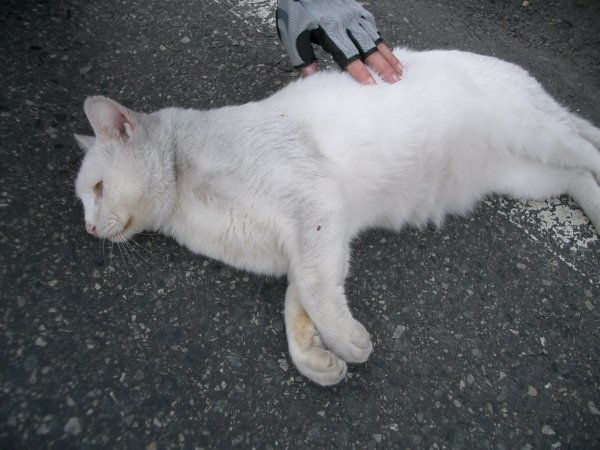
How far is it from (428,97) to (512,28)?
2.06m

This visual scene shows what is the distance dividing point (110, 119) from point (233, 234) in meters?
0.84

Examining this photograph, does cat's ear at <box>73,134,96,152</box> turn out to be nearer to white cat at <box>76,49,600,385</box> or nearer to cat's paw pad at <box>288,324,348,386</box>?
white cat at <box>76,49,600,385</box>

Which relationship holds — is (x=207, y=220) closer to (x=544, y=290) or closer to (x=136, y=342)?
(x=136, y=342)

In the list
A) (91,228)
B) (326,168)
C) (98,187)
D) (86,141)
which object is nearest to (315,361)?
(326,168)

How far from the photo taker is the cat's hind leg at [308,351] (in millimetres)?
1848

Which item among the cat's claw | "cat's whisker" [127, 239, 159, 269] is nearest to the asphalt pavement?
"cat's whisker" [127, 239, 159, 269]

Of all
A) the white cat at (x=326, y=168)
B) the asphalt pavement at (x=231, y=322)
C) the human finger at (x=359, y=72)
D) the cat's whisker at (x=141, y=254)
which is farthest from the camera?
the human finger at (x=359, y=72)

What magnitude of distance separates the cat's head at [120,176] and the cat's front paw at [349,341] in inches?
41.5

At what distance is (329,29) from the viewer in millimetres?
2604

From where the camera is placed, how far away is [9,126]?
8.11ft

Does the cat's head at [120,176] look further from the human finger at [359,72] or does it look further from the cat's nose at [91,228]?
the human finger at [359,72]

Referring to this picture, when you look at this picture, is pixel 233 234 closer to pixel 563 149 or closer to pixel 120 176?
pixel 120 176

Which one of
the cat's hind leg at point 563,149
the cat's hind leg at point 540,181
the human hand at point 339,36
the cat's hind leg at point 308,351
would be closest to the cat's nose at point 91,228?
the cat's hind leg at point 308,351

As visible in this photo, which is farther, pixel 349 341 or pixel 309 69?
pixel 309 69
